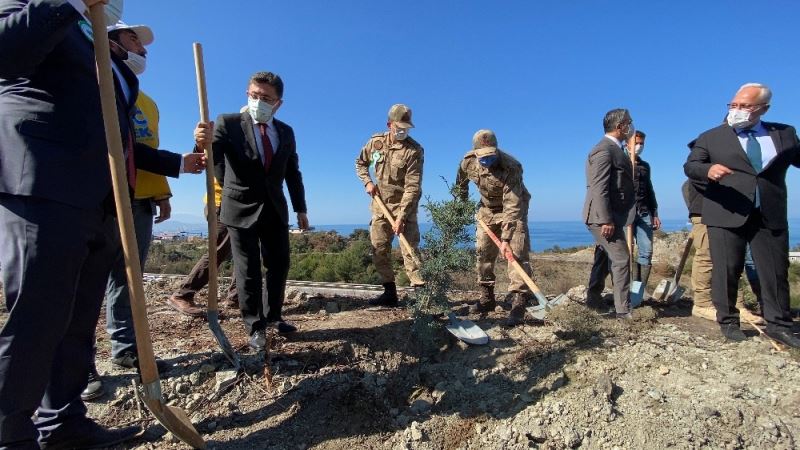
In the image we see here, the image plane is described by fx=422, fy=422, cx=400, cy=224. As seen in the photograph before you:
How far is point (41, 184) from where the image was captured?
66.9 inches

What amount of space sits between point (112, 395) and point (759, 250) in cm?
510

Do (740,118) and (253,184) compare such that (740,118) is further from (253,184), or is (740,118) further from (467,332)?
(253,184)

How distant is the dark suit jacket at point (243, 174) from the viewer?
328cm

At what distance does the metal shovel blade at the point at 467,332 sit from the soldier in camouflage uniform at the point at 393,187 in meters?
0.75

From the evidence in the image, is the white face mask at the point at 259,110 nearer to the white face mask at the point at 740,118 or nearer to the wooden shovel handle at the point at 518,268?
the wooden shovel handle at the point at 518,268

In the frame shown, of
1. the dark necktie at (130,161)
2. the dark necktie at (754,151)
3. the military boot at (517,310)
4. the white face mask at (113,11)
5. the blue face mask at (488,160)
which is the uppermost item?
the white face mask at (113,11)

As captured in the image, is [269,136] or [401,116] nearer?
[269,136]

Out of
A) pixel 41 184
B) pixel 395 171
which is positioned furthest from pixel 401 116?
pixel 41 184

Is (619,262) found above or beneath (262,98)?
beneath

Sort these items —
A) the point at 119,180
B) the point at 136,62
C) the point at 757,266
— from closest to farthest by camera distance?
the point at 119,180 < the point at 136,62 < the point at 757,266

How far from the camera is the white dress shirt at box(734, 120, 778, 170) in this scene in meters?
3.59

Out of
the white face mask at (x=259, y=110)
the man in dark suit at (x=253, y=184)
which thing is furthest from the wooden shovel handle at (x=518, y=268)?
the white face mask at (x=259, y=110)

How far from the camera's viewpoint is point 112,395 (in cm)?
264

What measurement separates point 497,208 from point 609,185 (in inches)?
46.0
